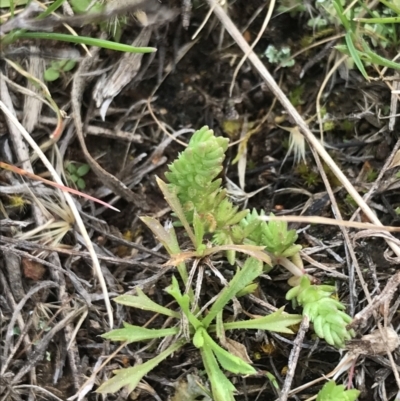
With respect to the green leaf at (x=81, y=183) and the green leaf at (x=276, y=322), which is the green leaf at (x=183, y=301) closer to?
the green leaf at (x=276, y=322)

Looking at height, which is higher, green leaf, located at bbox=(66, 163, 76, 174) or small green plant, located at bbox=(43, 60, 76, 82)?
small green plant, located at bbox=(43, 60, 76, 82)

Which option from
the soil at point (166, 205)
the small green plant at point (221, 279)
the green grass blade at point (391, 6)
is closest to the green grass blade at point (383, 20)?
the green grass blade at point (391, 6)

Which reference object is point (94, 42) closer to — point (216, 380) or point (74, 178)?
point (74, 178)

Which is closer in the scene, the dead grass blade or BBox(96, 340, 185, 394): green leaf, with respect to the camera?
BBox(96, 340, 185, 394): green leaf

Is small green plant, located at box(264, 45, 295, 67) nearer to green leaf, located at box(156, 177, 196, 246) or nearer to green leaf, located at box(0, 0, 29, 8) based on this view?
green leaf, located at box(156, 177, 196, 246)

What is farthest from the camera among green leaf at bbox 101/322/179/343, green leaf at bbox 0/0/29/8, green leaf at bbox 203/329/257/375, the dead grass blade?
green leaf at bbox 0/0/29/8

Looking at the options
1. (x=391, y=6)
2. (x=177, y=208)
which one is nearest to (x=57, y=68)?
(x=177, y=208)

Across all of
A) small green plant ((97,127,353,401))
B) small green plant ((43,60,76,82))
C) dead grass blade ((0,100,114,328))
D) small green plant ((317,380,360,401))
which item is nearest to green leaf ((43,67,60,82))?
small green plant ((43,60,76,82))

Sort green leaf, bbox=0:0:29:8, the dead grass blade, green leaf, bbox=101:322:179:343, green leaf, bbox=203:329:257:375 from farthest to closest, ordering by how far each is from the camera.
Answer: green leaf, bbox=0:0:29:8
the dead grass blade
green leaf, bbox=101:322:179:343
green leaf, bbox=203:329:257:375
